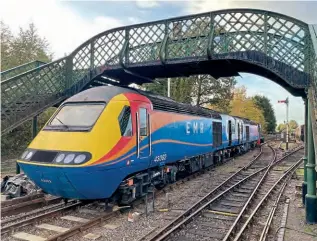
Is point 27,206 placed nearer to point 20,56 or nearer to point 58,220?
point 58,220

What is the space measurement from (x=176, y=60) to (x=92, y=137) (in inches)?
294

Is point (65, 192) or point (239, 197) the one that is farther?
point (239, 197)

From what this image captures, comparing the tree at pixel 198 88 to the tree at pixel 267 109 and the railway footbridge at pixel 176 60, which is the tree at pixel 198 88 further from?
the tree at pixel 267 109

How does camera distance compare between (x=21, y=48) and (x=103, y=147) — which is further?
(x=21, y=48)

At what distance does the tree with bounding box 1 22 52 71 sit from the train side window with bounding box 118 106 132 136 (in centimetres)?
1809

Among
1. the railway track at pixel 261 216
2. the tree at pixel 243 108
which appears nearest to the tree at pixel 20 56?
the railway track at pixel 261 216

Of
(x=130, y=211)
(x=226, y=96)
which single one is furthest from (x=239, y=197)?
(x=226, y=96)

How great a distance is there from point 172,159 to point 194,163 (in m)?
3.89

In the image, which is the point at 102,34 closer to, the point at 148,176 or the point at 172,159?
the point at 172,159

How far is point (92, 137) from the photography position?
7695 mm

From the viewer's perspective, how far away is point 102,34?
16.2 meters

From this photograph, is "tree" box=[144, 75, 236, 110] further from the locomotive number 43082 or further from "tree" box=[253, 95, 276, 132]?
"tree" box=[253, 95, 276, 132]

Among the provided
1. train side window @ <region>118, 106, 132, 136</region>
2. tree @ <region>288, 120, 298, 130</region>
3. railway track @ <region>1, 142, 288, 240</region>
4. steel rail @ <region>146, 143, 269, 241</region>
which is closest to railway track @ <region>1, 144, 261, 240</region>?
railway track @ <region>1, 142, 288, 240</region>

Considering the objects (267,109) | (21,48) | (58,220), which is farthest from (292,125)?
(58,220)
